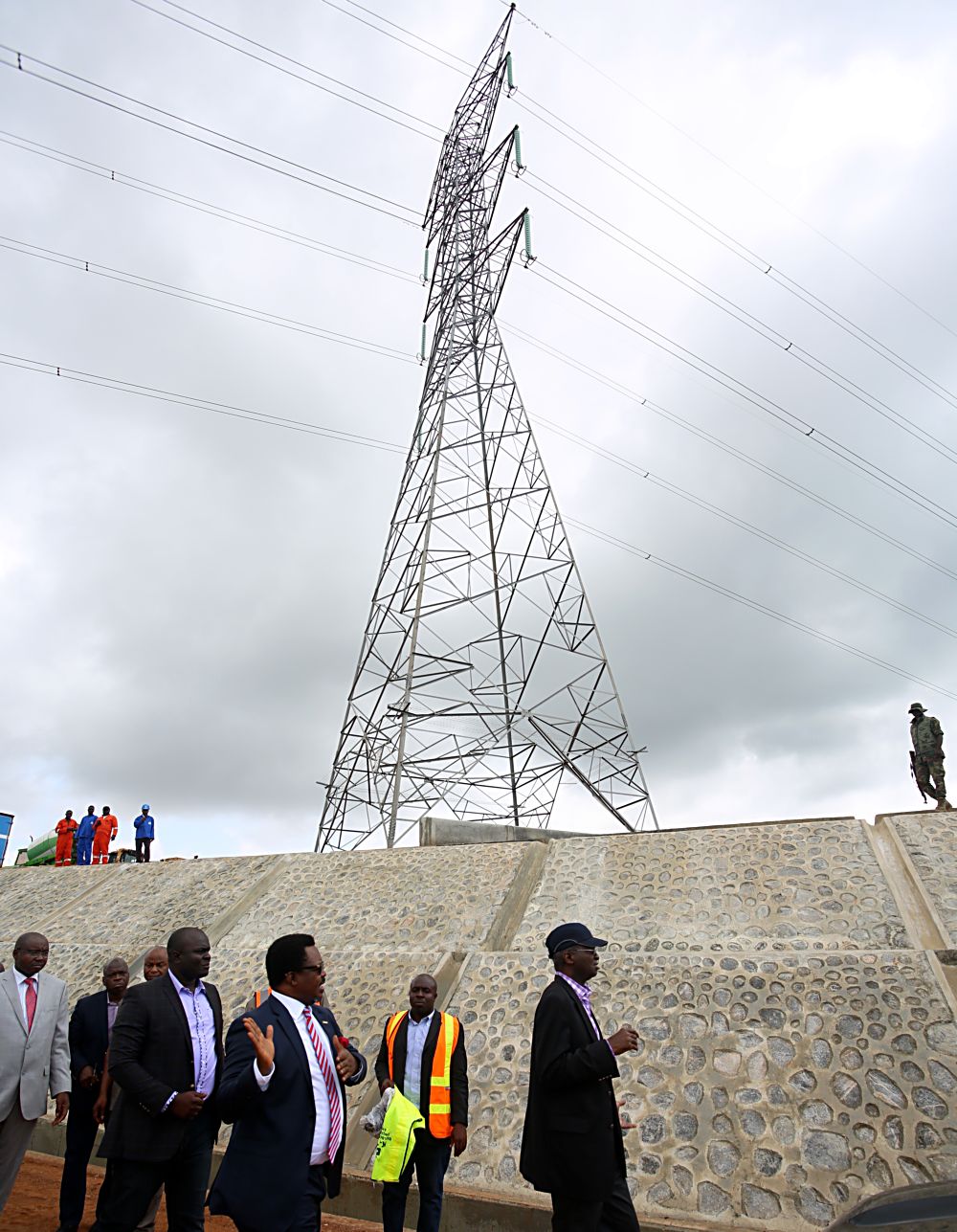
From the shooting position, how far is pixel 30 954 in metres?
5.02

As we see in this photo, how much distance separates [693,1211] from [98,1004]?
3917mm

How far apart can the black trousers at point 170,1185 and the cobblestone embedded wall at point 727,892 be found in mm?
4168

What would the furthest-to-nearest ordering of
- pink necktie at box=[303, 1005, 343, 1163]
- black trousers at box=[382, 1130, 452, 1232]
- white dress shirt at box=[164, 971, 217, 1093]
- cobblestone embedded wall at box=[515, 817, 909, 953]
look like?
cobblestone embedded wall at box=[515, 817, 909, 953] → black trousers at box=[382, 1130, 452, 1232] → white dress shirt at box=[164, 971, 217, 1093] → pink necktie at box=[303, 1005, 343, 1163]

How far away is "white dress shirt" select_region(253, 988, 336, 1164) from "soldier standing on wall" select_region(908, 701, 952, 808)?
9250 millimetres

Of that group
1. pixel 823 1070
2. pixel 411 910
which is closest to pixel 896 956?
pixel 823 1070

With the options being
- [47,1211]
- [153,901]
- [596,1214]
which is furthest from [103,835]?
[596,1214]

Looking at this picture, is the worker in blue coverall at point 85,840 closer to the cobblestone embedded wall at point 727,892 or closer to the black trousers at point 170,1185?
the cobblestone embedded wall at point 727,892

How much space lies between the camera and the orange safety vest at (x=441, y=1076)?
459 centimetres

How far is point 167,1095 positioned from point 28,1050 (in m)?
1.66

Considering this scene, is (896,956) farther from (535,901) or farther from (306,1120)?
(306,1120)

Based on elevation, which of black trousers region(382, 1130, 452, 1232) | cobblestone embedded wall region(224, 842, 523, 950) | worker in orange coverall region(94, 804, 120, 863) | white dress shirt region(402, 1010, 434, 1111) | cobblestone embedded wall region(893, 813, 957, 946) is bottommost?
black trousers region(382, 1130, 452, 1232)

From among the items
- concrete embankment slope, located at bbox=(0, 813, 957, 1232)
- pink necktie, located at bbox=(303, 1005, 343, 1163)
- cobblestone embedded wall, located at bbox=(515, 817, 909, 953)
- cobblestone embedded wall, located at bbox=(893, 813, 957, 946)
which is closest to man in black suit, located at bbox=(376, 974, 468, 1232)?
concrete embankment slope, located at bbox=(0, 813, 957, 1232)

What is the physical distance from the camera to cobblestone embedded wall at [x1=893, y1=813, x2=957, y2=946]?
6730mm

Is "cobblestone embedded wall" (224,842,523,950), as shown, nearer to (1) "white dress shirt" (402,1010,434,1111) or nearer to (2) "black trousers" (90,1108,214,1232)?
(1) "white dress shirt" (402,1010,434,1111)
